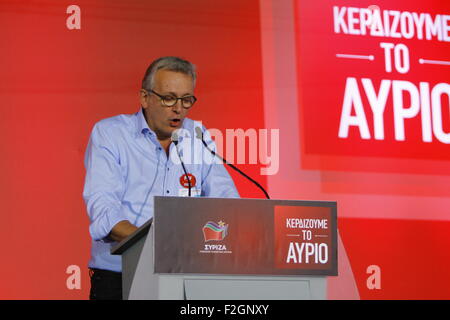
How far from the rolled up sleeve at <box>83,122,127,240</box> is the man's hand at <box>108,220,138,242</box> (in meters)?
0.02

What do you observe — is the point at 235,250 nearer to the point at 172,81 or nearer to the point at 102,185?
the point at 102,185

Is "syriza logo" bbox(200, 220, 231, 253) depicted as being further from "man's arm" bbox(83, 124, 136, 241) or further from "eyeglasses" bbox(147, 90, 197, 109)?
"eyeglasses" bbox(147, 90, 197, 109)

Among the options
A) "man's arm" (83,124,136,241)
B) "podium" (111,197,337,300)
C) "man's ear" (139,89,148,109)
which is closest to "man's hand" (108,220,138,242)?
"man's arm" (83,124,136,241)

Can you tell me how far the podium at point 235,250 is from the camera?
7.06 ft

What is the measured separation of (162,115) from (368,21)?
5.13 ft

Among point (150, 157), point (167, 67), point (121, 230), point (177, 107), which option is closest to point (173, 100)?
point (177, 107)

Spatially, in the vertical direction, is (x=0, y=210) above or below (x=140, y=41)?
below

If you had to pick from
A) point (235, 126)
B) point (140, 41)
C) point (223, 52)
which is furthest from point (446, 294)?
point (140, 41)

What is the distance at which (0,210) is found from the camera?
12.1ft

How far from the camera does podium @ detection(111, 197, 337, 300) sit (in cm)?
215

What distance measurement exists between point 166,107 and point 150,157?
239 millimetres

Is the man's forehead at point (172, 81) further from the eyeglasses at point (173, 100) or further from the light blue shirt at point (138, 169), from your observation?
the light blue shirt at point (138, 169)
